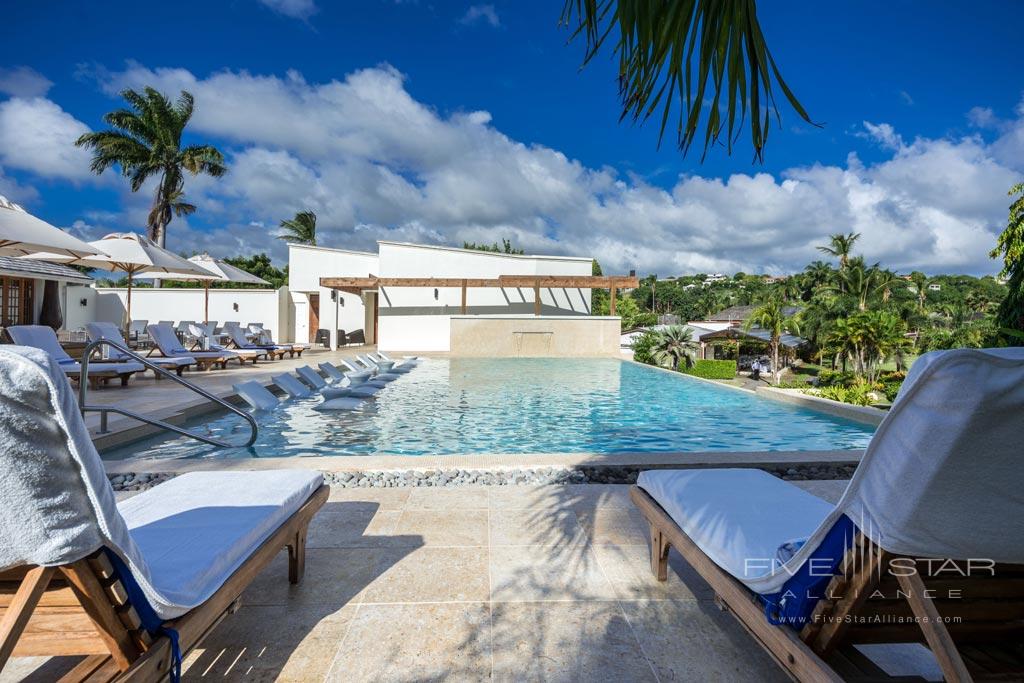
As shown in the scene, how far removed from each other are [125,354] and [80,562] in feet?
18.6

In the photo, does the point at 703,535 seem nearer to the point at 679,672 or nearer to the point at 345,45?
the point at 679,672

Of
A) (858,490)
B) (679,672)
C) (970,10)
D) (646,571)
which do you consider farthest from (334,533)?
(970,10)

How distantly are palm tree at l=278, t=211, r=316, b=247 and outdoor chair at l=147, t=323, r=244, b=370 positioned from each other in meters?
27.2

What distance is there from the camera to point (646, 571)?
270 cm

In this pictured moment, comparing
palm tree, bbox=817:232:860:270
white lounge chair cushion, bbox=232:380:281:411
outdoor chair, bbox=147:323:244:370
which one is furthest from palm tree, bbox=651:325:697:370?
palm tree, bbox=817:232:860:270

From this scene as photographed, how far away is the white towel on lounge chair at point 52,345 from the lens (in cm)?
749

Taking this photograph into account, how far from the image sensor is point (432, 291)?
73.6 feet

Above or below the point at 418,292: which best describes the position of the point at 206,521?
below

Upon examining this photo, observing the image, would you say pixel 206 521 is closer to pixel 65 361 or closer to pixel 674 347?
pixel 65 361

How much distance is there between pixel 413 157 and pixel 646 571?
47056mm

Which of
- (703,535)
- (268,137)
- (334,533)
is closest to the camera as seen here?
(703,535)

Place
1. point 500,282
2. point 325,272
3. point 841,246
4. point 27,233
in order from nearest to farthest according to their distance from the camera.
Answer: point 27,233 < point 500,282 < point 325,272 < point 841,246

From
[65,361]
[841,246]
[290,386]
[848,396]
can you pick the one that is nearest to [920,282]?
[841,246]

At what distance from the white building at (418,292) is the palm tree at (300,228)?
15.6 m
